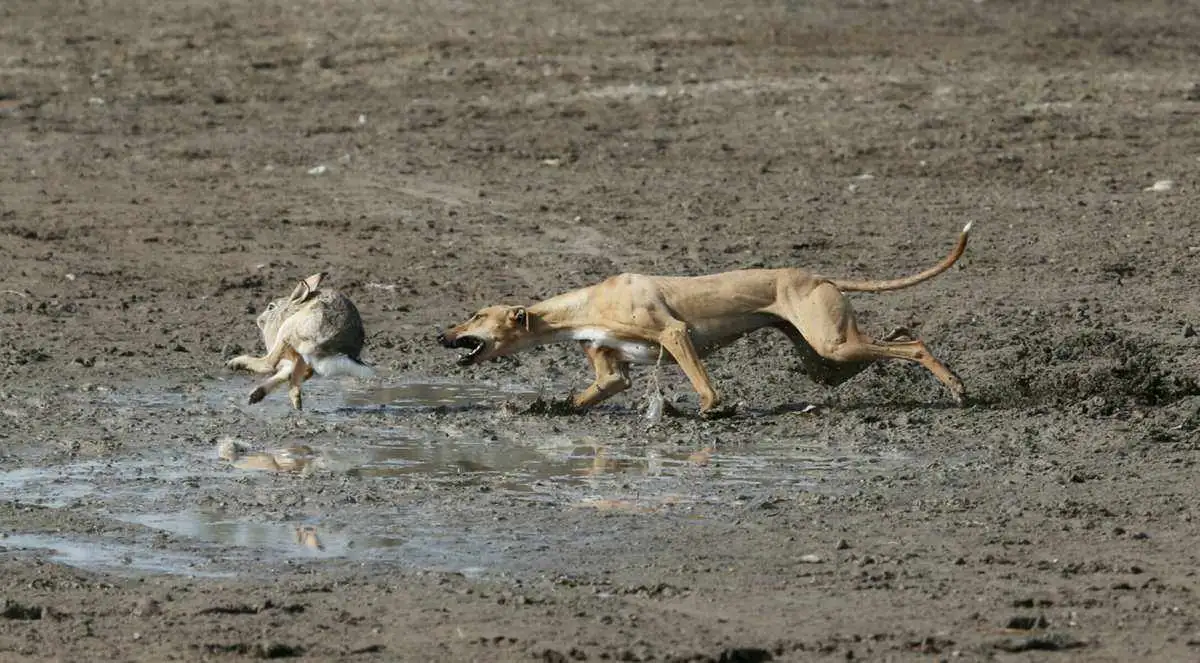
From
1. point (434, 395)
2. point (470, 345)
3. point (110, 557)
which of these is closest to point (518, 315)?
point (470, 345)

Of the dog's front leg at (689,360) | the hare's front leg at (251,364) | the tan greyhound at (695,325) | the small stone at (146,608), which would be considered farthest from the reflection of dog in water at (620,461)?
the small stone at (146,608)

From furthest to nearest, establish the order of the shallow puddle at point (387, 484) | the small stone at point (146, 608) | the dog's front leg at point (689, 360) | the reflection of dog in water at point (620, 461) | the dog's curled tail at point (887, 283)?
the dog's curled tail at point (887, 283) → the dog's front leg at point (689, 360) → the reflection of dog in water at point (620, 461) → the shallow puddle at point (387, 484) → the small stone at point (146, 608)

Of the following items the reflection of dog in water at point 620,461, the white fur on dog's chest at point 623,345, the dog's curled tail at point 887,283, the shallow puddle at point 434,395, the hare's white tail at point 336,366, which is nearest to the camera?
the reflection of dog in water at point 620,461

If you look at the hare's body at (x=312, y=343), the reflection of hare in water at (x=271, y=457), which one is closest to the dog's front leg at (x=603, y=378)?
the hare's body at (x=312, y=343)

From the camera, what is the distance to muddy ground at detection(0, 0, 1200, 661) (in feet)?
25.0

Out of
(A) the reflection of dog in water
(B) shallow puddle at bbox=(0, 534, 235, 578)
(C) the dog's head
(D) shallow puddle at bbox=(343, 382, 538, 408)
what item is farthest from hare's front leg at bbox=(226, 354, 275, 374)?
(B) shallow puddle at bbox=(0, 534, 235, 578)

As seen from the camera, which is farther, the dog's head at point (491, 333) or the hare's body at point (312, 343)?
the dog's head at point (491, 333)

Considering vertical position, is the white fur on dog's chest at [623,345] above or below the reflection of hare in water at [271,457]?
above

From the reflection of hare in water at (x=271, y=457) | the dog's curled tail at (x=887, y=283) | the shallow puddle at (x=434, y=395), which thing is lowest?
the shallow puddle at (x=434, y=395)

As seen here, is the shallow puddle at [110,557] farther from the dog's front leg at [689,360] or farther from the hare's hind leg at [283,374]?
the dog's front leg at [689,360]

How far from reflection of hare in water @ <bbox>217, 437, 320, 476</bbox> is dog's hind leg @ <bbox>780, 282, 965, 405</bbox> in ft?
8.81

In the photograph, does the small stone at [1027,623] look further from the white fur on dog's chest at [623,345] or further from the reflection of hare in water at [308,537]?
the white fur on dog's chest at [623,345]

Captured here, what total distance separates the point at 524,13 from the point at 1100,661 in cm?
1655

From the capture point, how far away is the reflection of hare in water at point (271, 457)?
33.1 ft
